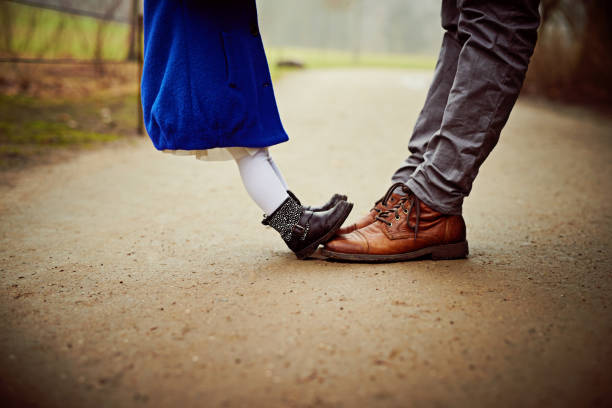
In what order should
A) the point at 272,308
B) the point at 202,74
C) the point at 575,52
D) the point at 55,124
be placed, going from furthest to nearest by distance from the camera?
1. the point at 575,52
2. the point at 55,124
3. the point at 202,74
4. the point at 272,308

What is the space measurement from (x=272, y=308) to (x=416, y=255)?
601 mm

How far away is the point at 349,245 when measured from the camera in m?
1.70

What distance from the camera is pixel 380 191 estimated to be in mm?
Answer: 2836

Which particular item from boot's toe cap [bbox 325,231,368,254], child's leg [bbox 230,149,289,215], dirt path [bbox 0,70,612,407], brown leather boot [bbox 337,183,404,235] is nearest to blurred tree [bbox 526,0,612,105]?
dirt path [bbox 0,70,612,407]

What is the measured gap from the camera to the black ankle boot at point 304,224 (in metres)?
1.66

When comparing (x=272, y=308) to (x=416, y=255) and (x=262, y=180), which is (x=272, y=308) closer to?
(x=262, y=180)

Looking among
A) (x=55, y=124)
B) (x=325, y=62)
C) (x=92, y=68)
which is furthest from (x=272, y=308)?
(x=325, y=62)

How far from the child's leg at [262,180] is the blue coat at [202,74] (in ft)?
0.31

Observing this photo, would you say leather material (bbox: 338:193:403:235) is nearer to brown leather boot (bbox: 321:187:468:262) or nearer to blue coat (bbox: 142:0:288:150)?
brown leather boot (bbox: 321:187:468:262)

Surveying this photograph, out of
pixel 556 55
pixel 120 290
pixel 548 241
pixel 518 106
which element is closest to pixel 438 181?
pixel 548 241

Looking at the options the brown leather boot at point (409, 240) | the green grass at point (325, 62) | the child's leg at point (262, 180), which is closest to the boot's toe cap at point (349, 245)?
the brown leather boot at point (409, 240)

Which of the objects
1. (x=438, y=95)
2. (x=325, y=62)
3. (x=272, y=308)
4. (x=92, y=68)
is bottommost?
(x=272, y=308)

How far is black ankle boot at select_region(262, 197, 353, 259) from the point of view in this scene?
166 centimetres

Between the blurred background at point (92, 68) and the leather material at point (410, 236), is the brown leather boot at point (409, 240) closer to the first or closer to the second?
the leather material at point (410, 236)
